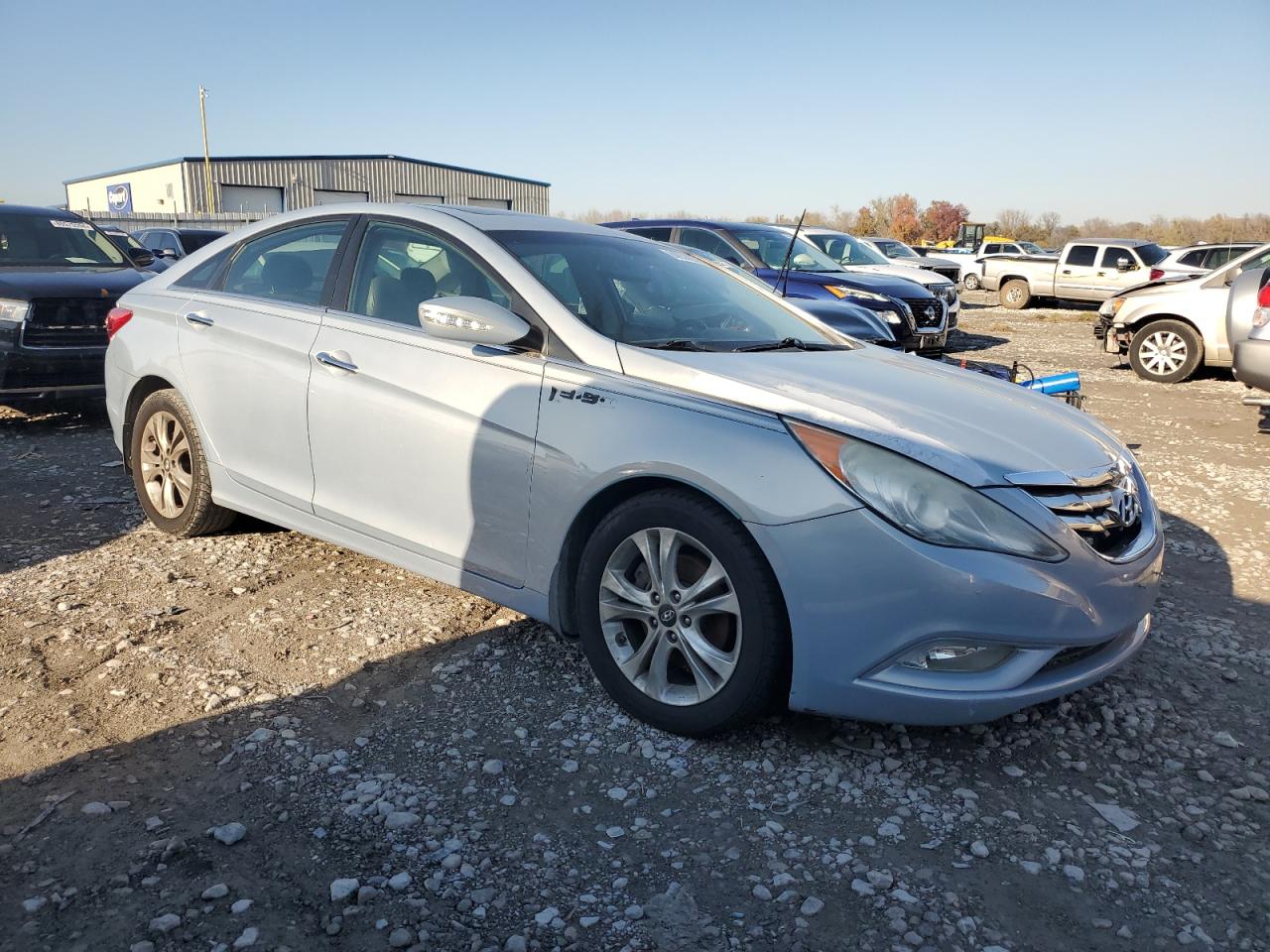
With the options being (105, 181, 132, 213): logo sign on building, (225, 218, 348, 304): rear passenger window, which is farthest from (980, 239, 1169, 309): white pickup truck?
(105, 181, 132, 213): logo sign on building

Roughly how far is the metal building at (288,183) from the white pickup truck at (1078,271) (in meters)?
27.4

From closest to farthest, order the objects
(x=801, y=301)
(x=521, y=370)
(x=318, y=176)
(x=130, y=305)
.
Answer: (x=521, y=370), (x=130, y=305), (x=801, y=301), (x=318, y=176)

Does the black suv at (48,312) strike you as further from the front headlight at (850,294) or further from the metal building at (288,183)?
the metal building at (288,183)

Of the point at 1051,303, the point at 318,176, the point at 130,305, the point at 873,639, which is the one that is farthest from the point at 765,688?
the point at 318,176

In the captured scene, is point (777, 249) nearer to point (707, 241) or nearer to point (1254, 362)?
point (707, 241)

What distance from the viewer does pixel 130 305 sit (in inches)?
199

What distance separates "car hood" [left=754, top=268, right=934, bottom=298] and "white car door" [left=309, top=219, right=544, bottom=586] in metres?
7.51

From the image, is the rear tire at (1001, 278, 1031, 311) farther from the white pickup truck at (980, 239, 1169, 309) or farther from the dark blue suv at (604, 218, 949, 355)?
the dark blue suv at (604, 218, 949, 355)

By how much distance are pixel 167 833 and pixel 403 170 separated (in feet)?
158

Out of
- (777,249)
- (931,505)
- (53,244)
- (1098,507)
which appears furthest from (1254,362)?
(53,244)

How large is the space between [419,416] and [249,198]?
4636 centimetres

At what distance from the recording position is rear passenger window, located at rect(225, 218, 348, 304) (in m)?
4.29

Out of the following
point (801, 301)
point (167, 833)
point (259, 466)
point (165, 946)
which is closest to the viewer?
point (165, 946)

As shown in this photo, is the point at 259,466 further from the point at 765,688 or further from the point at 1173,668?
the point at 1173,668
